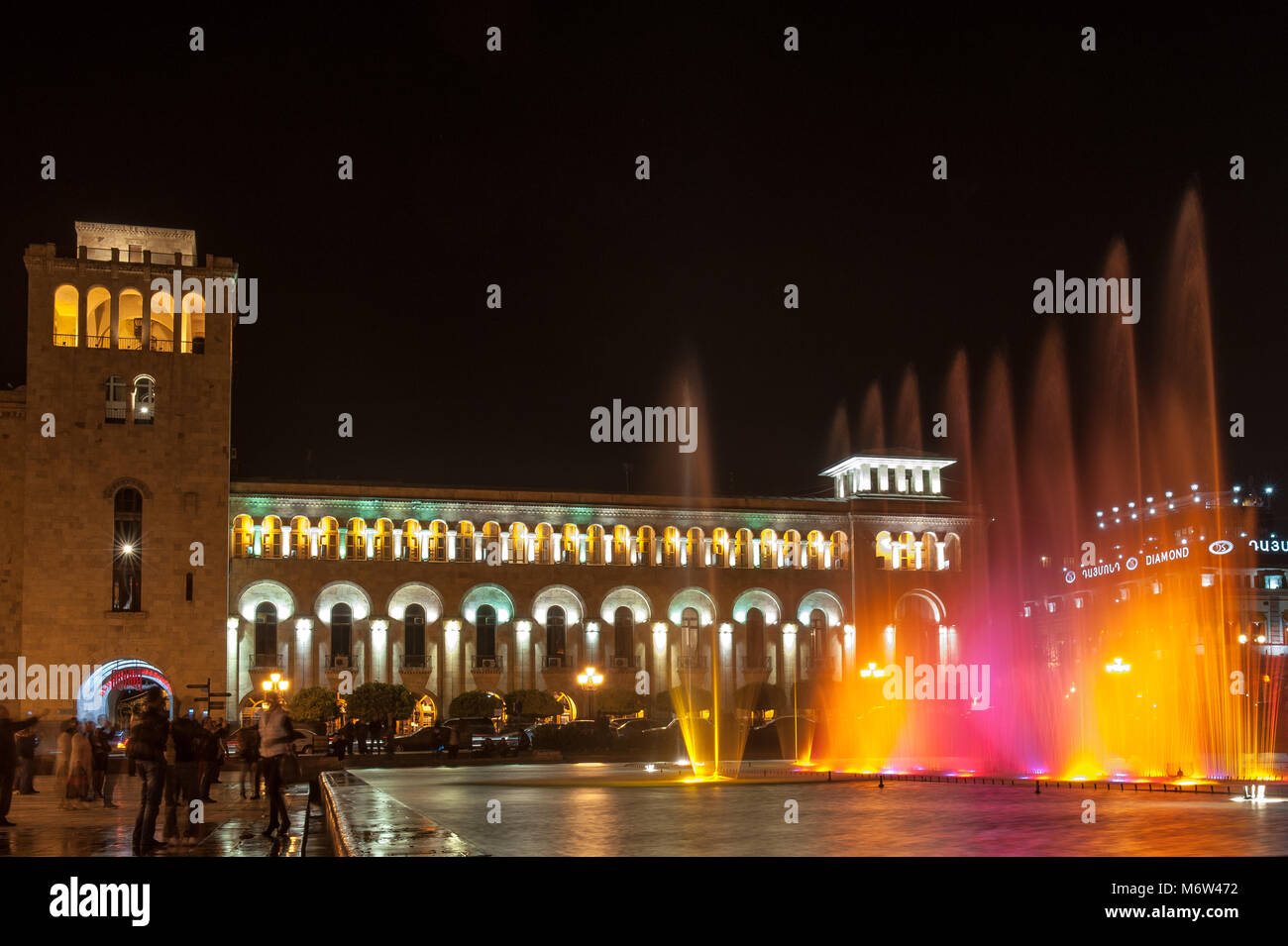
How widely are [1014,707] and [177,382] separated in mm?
26164

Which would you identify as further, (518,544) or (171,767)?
(518,544)

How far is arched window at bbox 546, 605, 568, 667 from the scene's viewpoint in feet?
170

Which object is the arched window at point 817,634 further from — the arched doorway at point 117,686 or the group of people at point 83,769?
the group of people at point 83,769

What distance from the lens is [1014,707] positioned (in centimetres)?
2759

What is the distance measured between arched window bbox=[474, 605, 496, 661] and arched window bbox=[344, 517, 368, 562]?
4786 millimetres

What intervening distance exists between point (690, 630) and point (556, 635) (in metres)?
5.14

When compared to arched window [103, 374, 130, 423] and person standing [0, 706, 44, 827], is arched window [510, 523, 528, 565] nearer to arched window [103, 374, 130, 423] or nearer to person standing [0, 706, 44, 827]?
arched window [103, 374, 130, 423]

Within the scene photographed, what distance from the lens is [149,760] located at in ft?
41.1

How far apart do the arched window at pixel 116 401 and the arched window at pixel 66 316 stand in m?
1.54

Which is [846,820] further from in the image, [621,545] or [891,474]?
[891,474]

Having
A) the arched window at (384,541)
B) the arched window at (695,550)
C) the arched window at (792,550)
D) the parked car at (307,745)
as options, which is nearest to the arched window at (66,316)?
the parked car at (307,745)

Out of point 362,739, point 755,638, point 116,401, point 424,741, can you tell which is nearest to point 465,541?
point 755,638

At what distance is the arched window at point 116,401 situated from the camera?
4069cm

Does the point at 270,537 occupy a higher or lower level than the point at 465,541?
higher
